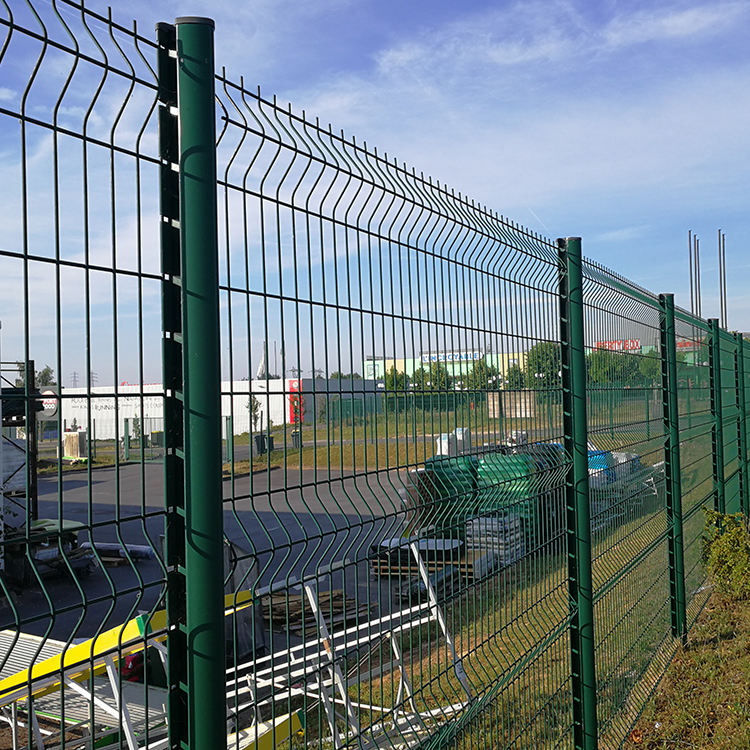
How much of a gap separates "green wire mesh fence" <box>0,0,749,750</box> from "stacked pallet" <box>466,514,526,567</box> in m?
0.01

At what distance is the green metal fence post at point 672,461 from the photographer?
6.27 meters

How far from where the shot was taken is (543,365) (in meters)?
3.83

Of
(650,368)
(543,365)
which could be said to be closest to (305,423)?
(543,365)

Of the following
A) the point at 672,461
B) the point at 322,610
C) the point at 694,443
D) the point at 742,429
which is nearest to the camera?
the point at 322,610

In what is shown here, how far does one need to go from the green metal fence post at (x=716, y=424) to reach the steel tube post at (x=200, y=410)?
25.5ft

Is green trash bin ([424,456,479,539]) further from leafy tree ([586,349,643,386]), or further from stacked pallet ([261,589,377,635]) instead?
Result: leafy tree ([586,349,643,386])

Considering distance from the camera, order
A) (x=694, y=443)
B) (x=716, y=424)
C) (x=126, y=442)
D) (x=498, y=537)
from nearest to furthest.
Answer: (x=126, y=442) → (x=498, y=537) → (x=694, y=443) → (x=716, y=424)

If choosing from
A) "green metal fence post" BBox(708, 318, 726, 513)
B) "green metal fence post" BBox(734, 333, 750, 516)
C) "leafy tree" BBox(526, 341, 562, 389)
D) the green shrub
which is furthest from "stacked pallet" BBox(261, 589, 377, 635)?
"green metal fence post" BBox(734, 333, 750, 516)

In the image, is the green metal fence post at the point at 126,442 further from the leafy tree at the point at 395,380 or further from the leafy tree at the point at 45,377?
the leafy tree at the point at 395,380

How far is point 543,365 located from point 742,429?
8068 mm

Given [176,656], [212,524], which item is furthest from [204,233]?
[176,656]

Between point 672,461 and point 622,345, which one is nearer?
point 622,345

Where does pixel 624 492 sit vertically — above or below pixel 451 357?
below

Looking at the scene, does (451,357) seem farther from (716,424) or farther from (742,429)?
(742,429)
